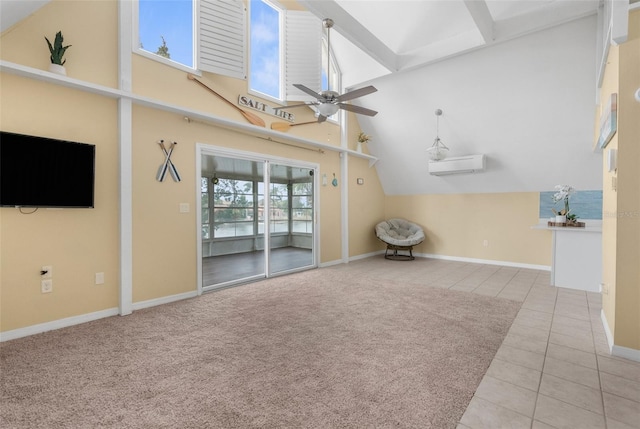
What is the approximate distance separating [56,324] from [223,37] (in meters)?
3.94

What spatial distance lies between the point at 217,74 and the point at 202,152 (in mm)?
1128

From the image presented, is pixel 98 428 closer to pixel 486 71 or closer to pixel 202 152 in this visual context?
pixel 202 152

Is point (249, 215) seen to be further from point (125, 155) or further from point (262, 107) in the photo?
Result: point (125, 155)

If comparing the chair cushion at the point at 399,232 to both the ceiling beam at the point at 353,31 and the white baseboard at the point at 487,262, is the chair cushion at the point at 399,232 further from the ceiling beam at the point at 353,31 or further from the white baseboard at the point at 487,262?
the ceiling beam at the point at 353,31

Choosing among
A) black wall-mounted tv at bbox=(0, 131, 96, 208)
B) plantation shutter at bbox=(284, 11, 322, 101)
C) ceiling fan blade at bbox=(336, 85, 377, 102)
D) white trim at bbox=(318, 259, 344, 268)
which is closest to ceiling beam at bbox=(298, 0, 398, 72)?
plantation shutter at bbox=(284, 11, 322, 101)

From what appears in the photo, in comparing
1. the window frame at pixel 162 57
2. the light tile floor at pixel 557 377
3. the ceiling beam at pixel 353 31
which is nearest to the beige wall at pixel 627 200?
the light tile floor at pixel 557 377

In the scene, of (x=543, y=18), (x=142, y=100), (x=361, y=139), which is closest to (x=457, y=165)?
(x=361, y=139)

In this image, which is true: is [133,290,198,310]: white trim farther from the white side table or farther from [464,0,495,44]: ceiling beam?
the white side table

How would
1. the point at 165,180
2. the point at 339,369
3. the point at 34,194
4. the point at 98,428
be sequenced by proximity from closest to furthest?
1. the point at 98,428
2. the point at 339,369
3. the point at 34,194
4. the point at 165,180

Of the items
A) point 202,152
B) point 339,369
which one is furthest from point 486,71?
point 339,369

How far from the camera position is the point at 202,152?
4.18m

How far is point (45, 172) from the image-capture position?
2.83m

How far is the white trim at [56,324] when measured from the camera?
2721mm

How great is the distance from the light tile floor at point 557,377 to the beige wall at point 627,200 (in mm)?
317
